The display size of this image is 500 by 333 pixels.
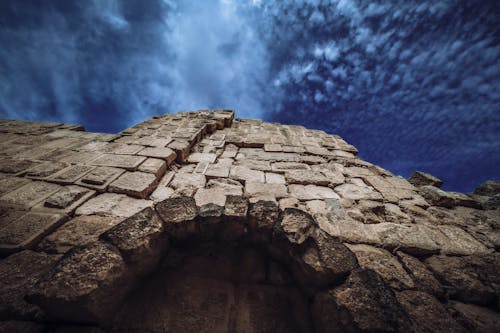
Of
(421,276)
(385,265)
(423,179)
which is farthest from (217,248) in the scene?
(423,179)

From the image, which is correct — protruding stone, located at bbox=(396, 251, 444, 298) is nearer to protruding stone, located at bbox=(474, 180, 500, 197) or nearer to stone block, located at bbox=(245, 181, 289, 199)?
stone block, located at bbox=(245, 181, 289, 199)

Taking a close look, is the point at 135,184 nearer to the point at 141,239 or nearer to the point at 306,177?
the point at 141,239

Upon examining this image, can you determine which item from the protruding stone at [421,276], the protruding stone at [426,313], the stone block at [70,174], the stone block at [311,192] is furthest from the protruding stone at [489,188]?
the stone block at [70,174]

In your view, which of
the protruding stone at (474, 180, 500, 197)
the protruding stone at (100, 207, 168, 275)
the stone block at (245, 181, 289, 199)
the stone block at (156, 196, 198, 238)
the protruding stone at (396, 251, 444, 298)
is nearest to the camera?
the protruding stone at (100, 207, 168, 275)

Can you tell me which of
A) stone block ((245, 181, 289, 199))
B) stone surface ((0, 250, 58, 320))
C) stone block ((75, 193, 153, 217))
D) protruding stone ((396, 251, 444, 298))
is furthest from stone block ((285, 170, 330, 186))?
stone surface ((0, 250, 58, 320))

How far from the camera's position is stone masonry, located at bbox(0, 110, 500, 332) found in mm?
1205

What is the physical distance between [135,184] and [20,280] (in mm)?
1087

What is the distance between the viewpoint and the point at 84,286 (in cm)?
112

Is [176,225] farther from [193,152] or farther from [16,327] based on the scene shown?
[193,152]

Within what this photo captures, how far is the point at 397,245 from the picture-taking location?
5.95ft

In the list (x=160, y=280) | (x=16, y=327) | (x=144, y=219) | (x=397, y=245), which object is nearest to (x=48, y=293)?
(x=16, y=327)

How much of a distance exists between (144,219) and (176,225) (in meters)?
0.25

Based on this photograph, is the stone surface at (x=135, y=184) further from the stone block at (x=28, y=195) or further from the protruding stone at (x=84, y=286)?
the protruding stone at (x=84, y=286)

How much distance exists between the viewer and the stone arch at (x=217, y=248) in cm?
113
